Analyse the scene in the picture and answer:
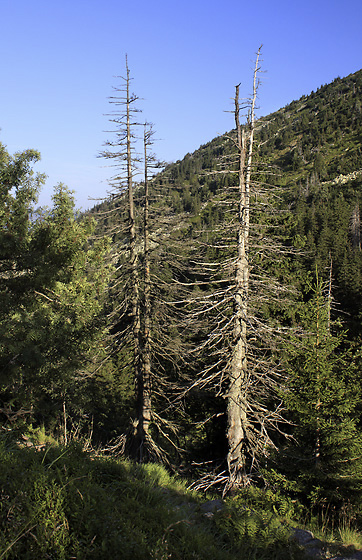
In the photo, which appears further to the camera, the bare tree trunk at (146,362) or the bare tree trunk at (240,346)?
the bare tree trunk at (146,362)

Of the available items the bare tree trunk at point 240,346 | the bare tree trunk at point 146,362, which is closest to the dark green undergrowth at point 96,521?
the bare tree trunk at point 240,346

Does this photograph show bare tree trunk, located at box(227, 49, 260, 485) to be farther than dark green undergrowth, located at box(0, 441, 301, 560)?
Yes

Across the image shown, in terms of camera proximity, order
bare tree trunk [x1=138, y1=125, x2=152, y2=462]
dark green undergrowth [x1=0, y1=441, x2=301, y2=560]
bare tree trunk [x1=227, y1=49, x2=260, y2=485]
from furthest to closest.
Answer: bare tree trunk [x1=138, y1=125, x2=152, y2=462]
bare tree trunk [x1=227, y1=49, x2=260, y2=485]
dark green undergrowth [x1=0, y1=441, x2=301, y2=560]

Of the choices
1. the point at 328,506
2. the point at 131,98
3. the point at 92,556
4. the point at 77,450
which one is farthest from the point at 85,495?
the point at 131,98

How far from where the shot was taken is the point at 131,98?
40.6 ft

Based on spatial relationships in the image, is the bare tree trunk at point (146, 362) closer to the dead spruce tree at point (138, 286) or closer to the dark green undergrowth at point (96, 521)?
the dead spruce tree at point (138, 286)

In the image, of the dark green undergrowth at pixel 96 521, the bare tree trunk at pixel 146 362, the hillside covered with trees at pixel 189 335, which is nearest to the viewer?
the dark green undergrowth at pixel 96 521

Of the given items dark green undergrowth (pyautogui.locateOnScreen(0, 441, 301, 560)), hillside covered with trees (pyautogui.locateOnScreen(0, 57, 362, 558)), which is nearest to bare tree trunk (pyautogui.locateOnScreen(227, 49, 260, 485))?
hillside covered with trees (pyautogui.locateOnScreen(0, 57, 362, 558))

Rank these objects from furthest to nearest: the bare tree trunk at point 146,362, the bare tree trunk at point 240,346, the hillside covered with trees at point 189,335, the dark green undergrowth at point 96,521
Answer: the bare tree trunk at point 146,362 → the bare tree trunk at point 240,346 → the hillside covered with trees at point 189,335 → the dark green undergrowth at point 96,521

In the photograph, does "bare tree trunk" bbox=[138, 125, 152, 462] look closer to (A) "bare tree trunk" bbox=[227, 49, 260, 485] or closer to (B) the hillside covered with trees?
(B) the hillside covered with trees

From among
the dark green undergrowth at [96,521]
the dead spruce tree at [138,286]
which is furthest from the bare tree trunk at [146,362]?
the dark green undergrowth at [96,521]

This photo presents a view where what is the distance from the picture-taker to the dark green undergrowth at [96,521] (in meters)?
3.01

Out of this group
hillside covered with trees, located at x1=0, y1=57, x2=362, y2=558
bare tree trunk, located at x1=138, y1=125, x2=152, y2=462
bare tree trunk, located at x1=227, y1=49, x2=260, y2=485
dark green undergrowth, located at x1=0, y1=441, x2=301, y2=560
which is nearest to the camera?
dark green undergrowth, located at x1=0, y1=441, x2=301, y2=560

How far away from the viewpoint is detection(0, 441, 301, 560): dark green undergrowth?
3006mm
